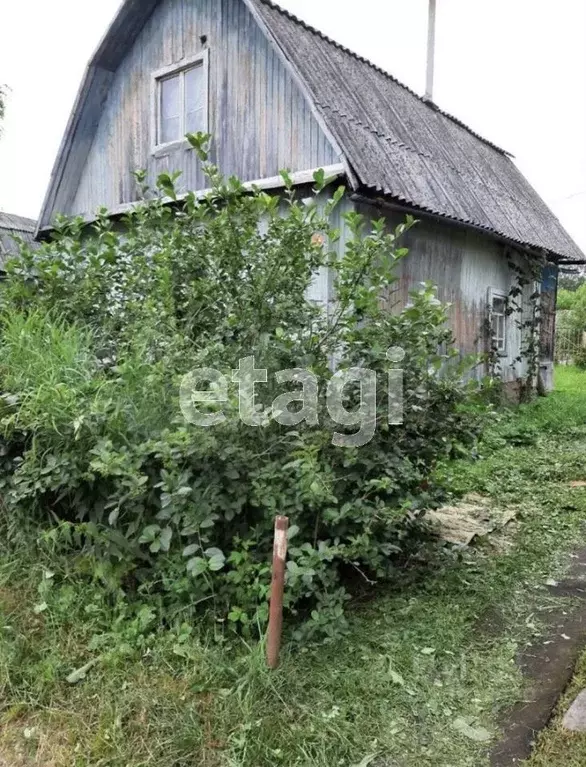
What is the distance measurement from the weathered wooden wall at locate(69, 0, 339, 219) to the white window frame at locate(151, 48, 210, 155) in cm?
7

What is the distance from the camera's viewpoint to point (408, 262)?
7238 millimetres

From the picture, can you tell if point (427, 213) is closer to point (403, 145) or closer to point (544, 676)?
point (403, 145)

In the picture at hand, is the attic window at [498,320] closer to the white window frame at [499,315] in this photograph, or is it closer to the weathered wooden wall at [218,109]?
the white window frame at [499,315]

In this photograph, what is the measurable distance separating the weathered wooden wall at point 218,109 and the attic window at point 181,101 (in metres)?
0.13

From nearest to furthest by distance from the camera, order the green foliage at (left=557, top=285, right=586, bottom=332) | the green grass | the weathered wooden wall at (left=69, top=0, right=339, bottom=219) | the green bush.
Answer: the green grass < the green bush < the weathered wooden wall at (left=69, top=0, right=339, bottom=219) < the green foliage at (left=557, top=285, right=586, bottom=332)

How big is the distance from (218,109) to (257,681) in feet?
23.2

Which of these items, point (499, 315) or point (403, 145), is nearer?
point (403, 145)

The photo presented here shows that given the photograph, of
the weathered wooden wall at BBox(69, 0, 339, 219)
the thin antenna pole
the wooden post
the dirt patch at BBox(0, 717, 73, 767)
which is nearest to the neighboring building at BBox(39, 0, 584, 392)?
Result: the weathered wooden wall at BBox(69, 0, 339, 219)

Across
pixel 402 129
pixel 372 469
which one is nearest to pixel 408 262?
pixel 402 129

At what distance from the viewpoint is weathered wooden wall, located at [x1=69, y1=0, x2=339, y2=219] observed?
22.2 feet

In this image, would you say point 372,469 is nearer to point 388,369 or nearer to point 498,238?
point 388,369

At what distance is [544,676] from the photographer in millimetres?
2445

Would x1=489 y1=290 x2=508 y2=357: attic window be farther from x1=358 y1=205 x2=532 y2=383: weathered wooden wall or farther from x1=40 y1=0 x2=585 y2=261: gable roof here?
x1=40 y1=0 x2=585 y2=261: gable roof

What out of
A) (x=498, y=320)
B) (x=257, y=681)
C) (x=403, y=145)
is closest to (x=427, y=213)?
(x=403, y=145)
